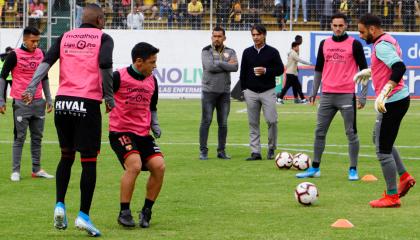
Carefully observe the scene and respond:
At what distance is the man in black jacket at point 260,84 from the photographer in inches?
662

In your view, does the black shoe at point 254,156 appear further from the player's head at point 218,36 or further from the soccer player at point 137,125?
the soccer player at point 137,125

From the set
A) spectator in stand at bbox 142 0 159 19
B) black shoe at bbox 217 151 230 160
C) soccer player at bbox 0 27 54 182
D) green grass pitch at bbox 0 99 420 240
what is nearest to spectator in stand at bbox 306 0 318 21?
spectator in stand at bbox 142 0 159 19

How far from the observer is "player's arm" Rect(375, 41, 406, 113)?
36.0 ft

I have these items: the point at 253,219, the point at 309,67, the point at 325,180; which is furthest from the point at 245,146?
the point at 309,67

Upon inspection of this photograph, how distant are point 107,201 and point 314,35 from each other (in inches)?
1043

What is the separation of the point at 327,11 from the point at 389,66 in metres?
27.4

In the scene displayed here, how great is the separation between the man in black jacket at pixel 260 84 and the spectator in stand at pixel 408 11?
2196 centimetres

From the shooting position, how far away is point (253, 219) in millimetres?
10469

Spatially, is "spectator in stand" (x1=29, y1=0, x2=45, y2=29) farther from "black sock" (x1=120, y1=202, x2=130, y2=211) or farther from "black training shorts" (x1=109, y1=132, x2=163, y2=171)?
"black sock" (x1=120, y1=202, x2=130, y2=211)

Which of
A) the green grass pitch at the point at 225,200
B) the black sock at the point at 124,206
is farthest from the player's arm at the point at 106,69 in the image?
the green grass pitch at the point at 225,200

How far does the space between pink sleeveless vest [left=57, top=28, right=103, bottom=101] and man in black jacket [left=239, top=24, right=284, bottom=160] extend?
7.42 meters

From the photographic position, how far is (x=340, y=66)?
45.6 ft

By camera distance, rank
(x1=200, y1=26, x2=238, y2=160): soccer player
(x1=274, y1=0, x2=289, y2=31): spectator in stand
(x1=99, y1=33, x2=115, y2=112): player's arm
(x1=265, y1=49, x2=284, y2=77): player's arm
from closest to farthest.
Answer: (x1=99, y1=33, x2=115, y2=112): player's arm, (x1=265, y1=49, x2=284, y2=77): player's arm, (x1=200, y1=26, x2=238, y2=160): soccer player, (x1=274, y1=0, x2=289, y2=31): spectator in stand

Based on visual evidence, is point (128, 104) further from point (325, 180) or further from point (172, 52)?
point (172, 52)
